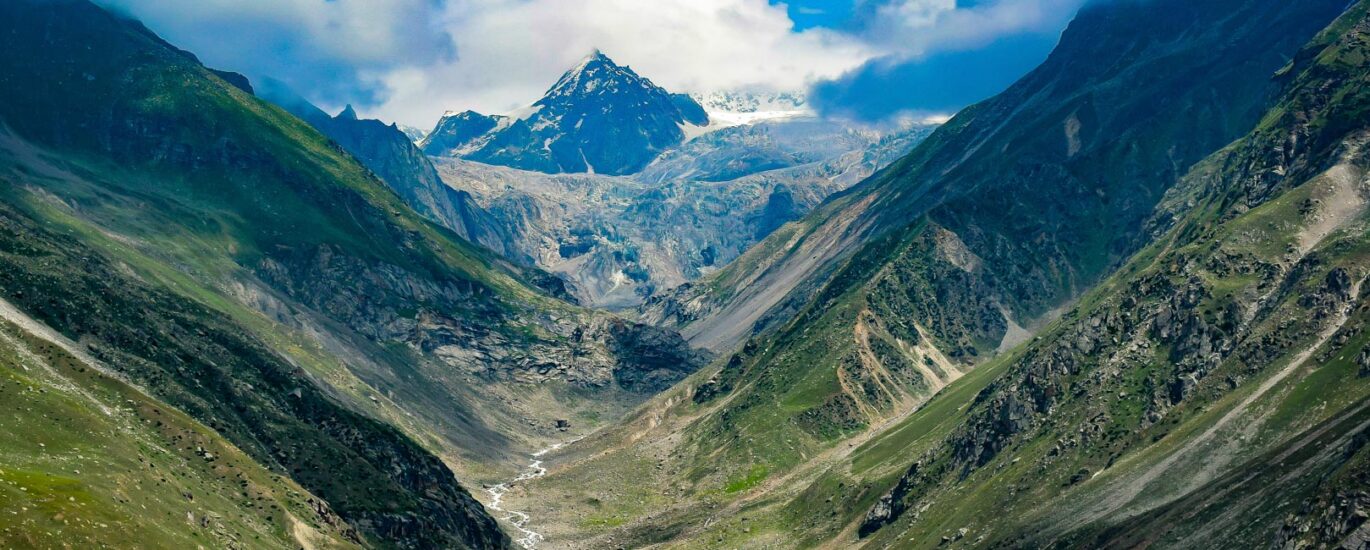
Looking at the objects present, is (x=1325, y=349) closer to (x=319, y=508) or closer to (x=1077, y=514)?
(x=1077, y=514)

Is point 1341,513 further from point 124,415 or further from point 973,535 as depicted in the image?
point 124,415

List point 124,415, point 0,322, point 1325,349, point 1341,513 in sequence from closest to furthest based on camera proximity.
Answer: point 1341,513 < point 124,415 < point 0,322 < point 1325,349

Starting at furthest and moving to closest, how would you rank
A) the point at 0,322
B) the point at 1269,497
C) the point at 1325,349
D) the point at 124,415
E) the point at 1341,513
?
the point at 1325,349 → the point at 0,322 → the point at 124,415 → the point at 1269,497 → the point at 1341,513

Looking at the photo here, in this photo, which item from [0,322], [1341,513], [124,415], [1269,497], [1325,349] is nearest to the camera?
[1341,513]

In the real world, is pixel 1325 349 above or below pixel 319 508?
below

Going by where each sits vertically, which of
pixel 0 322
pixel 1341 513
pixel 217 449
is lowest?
pixel 1341 513

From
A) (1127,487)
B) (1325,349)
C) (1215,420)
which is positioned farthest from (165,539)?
(1325,349)

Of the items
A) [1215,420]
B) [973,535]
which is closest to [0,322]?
[973,535]

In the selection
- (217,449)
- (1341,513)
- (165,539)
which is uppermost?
(217,449)

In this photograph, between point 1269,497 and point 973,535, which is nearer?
point 1269,497
